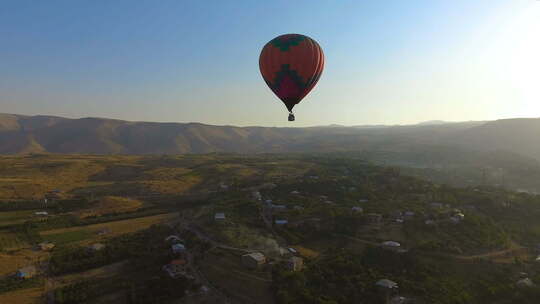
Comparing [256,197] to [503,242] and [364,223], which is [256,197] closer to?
[364,223]

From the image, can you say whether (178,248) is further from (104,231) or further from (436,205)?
(436,205)

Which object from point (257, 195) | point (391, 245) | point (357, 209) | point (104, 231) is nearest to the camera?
point (391, 245)

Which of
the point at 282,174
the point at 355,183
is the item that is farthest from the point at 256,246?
the point at 282,174

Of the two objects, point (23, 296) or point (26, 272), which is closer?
point (23, 296)

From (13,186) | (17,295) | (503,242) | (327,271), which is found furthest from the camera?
(13,186)

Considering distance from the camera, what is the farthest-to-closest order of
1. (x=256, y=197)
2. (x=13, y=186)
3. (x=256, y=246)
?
(x=13, y=186) < (x=256, y=197) < (x=256, y=246)

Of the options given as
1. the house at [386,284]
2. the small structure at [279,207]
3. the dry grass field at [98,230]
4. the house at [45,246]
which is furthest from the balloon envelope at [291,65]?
the house at [45,246]

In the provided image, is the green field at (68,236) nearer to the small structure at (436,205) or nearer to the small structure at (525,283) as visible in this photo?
the small structure at (525,283)

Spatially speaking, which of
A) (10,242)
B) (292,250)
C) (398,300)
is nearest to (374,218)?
(292,250)
